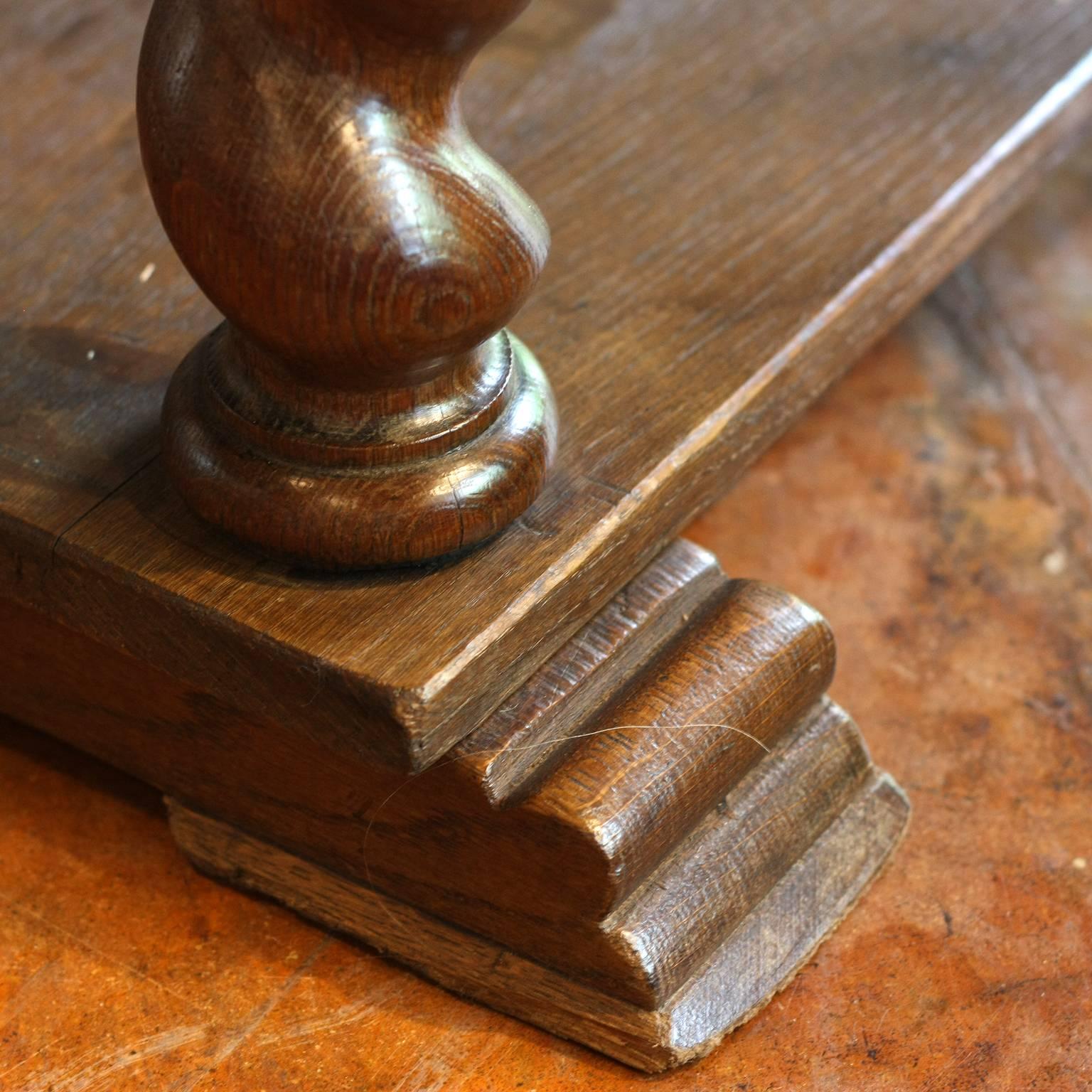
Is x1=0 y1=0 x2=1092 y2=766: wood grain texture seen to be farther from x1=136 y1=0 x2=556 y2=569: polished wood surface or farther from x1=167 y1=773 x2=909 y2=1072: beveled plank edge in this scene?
x1=167 y1=773 x2=909 y2=1072: beveled plank edge

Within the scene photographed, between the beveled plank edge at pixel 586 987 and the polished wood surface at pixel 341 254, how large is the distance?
0.30 metres

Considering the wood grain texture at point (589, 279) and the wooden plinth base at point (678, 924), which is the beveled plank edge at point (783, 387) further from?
the wooden plinth base at point (678, 924)

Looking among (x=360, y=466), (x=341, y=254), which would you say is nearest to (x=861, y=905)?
(x=360, y=466)

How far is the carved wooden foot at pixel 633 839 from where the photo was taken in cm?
99

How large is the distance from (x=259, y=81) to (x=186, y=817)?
585mm

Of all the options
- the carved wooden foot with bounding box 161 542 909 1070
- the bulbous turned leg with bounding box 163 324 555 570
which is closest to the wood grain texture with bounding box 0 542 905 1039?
the carved wooden foot with bounding box 161 542 909 1070

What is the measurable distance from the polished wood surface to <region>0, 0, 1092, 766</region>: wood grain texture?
0.06 metres

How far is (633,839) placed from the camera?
98 centimetres

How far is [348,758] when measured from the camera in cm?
101

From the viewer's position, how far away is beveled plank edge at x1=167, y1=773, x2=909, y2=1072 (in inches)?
40.9

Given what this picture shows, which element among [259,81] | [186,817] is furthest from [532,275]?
[186,817]

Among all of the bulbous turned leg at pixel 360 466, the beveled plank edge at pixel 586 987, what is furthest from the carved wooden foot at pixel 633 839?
the bulbous turned leg at pixel 360 466

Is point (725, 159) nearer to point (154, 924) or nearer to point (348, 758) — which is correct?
point (348, 758)

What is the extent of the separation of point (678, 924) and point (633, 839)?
0.10 metres
